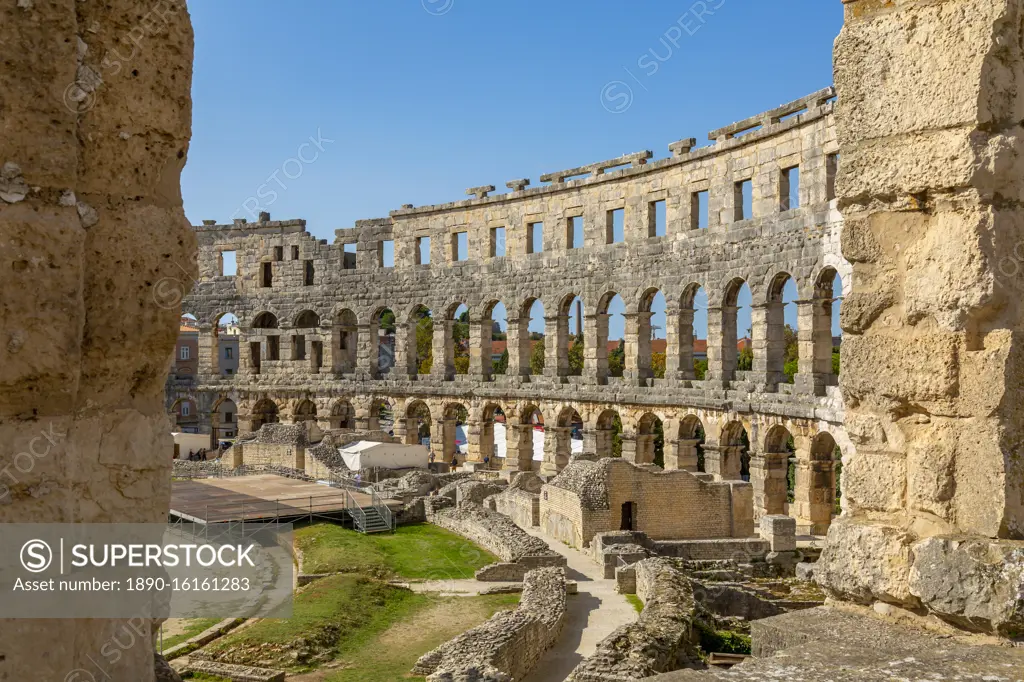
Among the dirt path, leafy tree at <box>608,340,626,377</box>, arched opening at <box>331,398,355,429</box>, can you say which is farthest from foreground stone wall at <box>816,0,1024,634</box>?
leafy tree at <box>608,340,626,377</box>

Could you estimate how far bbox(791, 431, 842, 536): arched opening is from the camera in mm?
21688

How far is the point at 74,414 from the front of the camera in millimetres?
2670

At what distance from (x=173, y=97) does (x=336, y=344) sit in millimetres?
34205

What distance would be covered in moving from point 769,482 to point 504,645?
45.1 ft

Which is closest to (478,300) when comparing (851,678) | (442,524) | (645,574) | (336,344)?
(336,344)

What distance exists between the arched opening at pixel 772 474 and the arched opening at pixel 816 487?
31.8 inches

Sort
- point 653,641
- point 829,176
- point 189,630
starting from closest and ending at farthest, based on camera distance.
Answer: point 653,641, point 189,630, point 829,176

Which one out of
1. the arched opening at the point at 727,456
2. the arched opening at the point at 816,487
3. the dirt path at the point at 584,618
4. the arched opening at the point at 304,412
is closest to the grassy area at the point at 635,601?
the dirt path at the point at 584,618

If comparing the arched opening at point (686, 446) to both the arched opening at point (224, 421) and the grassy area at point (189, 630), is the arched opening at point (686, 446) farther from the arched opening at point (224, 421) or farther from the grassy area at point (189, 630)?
the arched opening at point (224, 421)

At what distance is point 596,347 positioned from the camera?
2953 centimetres

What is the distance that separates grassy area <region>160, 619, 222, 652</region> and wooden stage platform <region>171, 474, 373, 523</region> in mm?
5804

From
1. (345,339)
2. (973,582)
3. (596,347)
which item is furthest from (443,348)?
(973,582)

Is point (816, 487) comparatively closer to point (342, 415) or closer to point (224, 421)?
point (342, 415)

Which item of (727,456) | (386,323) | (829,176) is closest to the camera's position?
(829,176)
